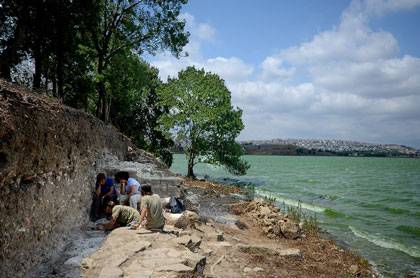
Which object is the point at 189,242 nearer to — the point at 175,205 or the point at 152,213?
the point at 152,213

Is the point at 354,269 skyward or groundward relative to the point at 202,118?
groundward

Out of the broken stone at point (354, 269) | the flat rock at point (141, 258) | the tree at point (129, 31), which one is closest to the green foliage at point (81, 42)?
the tree at point (129, 31)

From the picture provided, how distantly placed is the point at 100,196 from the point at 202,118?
1006 inches

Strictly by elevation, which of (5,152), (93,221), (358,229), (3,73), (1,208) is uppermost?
(3,73)

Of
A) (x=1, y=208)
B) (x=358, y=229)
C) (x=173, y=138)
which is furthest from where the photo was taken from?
(x=173, y=138)

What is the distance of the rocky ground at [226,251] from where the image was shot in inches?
287

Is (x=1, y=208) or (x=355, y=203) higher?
(x=1, y=208)

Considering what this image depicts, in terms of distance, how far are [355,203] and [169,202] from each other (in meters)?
22.7

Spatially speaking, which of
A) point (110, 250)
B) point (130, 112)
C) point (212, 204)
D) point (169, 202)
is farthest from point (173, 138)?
point (110, 250)

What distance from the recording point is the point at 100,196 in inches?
469

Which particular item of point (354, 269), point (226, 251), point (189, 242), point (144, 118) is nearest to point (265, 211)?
point (354, 269)

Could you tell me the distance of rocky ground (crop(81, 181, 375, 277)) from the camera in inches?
287

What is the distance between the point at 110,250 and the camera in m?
8.05

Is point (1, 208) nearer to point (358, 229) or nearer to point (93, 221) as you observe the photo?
point (93, 221)
